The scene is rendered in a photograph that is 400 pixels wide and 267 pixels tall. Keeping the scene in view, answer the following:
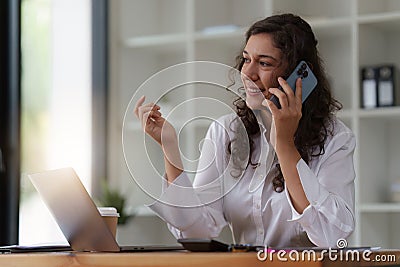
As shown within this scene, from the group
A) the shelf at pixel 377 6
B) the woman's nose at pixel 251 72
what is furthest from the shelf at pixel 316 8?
the woman's nose at pixel 251 72

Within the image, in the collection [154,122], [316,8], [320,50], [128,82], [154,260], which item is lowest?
[154,260]

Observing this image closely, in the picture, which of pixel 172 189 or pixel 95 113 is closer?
pixel 172 189

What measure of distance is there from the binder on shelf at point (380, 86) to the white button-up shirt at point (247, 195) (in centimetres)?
165

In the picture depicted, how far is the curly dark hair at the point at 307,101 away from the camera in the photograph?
2.15m

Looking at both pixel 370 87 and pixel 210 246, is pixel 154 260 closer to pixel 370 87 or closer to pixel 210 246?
pixel 210 246

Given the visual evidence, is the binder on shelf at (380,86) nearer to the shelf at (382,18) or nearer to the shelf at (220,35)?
the shelf at (382,18)

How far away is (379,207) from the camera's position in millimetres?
3748

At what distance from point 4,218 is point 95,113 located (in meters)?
0.83

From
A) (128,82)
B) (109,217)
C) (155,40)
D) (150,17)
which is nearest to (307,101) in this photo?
(109,217)

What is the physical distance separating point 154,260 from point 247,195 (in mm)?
722

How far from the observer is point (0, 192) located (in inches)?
151

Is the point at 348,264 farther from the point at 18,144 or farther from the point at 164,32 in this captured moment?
the point at 164,32

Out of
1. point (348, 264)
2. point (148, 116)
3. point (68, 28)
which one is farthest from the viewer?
point (68, 28)

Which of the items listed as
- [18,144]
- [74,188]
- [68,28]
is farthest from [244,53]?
[68,28]
